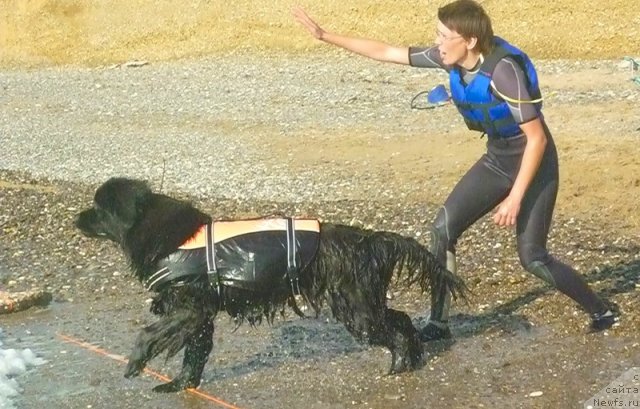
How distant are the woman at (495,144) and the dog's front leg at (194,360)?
1.33 metres

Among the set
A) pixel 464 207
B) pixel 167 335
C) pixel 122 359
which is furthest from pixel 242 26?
pixel 167 335

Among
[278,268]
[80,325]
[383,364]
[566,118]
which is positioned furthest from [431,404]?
[566,118]

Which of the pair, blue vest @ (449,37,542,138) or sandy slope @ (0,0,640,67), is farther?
sandy slope @ (0,0,640,67)

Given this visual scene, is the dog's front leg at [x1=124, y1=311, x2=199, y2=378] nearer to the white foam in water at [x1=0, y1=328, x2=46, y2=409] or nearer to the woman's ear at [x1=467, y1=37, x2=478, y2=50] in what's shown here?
the white foam in water at [x1=0, y1=328, x2=46, y2=409]

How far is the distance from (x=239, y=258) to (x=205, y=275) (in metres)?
0.21

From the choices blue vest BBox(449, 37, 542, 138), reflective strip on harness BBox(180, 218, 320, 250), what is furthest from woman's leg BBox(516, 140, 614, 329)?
reflective strip on harness BBox(180, 218, 320, 250)

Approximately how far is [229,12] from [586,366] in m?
21.9

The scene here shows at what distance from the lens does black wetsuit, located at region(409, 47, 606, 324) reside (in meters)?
6.29

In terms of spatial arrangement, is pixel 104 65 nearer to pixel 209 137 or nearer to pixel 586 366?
pixel 209 137

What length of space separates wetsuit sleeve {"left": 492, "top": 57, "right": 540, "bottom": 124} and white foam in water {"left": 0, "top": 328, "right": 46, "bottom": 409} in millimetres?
3224

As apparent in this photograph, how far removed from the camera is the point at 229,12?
2711cm

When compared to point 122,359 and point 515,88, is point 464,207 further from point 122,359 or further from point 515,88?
point 122,359

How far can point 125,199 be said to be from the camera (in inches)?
238

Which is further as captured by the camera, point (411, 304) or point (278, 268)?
point (411, 304)
